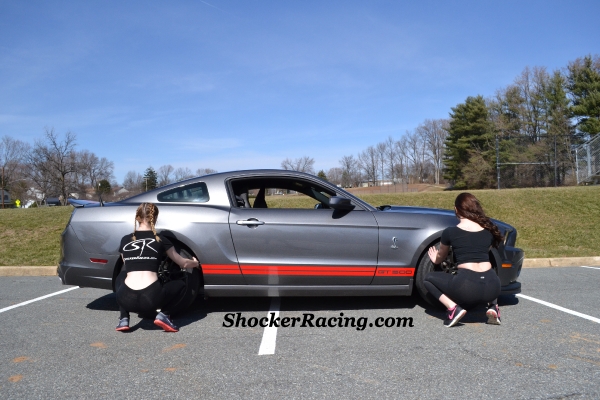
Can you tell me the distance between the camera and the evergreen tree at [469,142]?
157ft

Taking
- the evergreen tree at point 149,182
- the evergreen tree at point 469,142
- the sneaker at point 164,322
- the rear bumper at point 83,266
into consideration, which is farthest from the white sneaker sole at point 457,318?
the evergreen tree at point 469,142

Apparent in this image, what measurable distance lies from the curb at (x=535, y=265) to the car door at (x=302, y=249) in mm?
5109

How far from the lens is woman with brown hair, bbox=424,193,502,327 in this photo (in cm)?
410

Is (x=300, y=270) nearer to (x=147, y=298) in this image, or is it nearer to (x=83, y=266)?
(x=147, y=298)

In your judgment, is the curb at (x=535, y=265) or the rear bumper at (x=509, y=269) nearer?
the rear bumper at (x=509, y=269)

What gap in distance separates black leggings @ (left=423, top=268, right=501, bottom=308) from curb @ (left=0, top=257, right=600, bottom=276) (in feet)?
16.1

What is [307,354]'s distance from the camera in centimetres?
356

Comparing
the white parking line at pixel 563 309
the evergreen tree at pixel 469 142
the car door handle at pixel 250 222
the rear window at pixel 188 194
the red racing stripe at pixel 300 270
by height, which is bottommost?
the white parking line at pixel 563 309

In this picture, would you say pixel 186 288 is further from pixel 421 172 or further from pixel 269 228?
pixel 421 172

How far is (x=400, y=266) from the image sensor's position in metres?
4.63

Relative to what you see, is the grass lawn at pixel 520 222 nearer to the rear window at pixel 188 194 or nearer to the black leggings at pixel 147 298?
the rear window at pixel 188 194

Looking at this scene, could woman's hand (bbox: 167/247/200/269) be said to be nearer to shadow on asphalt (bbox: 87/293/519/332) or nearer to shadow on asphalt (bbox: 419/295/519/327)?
shadow on asphalt (bbox: 87/293/519/332)

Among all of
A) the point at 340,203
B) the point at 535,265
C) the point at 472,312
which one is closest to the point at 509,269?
the point at 472,312

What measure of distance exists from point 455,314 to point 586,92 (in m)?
45.3
